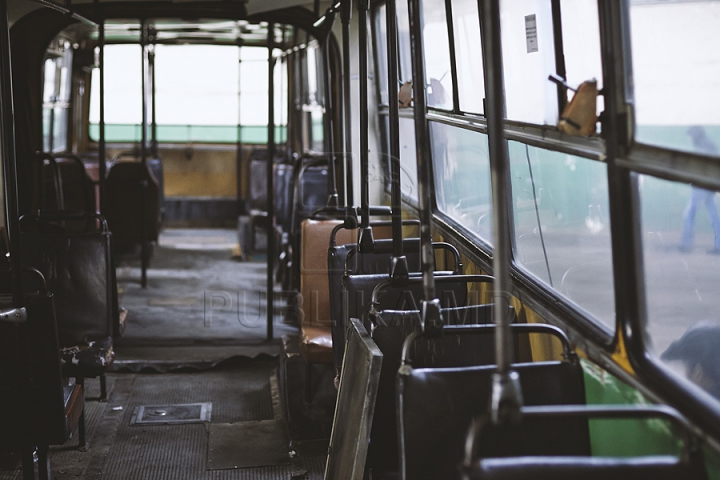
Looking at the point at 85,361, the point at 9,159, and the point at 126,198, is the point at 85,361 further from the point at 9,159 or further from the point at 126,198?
the point at 126,198

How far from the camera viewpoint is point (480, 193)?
343cm

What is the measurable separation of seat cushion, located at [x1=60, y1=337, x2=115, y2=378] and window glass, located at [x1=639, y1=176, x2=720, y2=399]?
8.27 feet

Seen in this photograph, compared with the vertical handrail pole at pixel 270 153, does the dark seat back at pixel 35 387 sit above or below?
below

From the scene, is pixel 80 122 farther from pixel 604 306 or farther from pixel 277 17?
pixel 604 306

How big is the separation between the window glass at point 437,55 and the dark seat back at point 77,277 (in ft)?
5.92

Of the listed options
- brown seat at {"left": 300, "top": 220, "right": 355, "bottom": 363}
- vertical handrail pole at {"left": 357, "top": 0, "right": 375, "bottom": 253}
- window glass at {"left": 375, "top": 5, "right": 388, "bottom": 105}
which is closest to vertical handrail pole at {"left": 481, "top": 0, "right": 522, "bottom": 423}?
vertical handrail pole at {"left": 357, "top": 0, "right": 375, "bottom": 253}

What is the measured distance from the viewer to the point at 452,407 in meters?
1.85

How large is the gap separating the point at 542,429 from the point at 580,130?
75 cm

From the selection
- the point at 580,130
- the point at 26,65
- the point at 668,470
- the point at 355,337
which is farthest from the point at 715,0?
the point at 26,65

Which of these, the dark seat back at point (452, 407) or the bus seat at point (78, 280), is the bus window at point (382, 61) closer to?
the bus seat at point (78, 280)

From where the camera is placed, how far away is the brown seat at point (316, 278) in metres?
3.79

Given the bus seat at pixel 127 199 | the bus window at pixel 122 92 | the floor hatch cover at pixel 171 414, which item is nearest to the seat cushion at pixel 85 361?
the floor hatch cover at pixel 171 414

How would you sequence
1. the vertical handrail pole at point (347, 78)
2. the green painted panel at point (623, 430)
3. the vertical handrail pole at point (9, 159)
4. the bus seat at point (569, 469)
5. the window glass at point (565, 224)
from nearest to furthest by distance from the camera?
the bus seat at point (569, 469), the green painted panel at point (623, 430), the window glass at point (565, 224), the vertical handrail pole at point (9, 159), the vertical handrail pole at point (347, 78)

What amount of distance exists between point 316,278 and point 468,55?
4.24 feet
